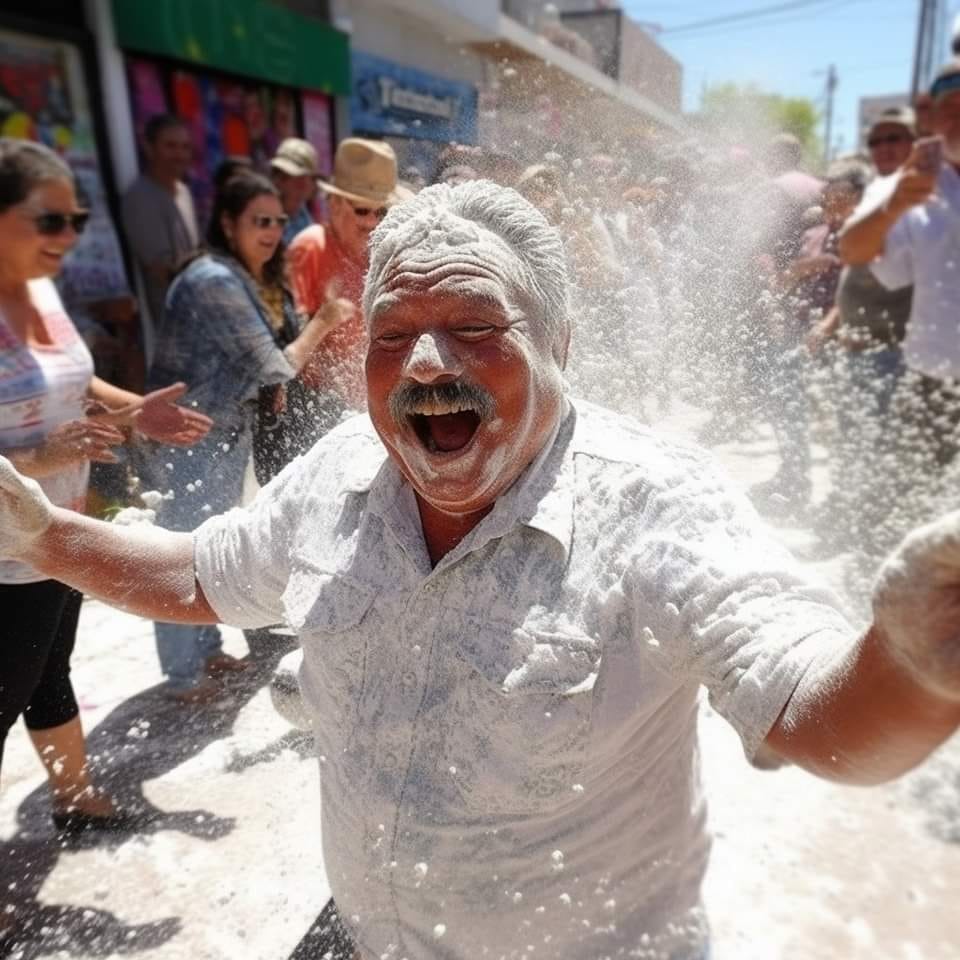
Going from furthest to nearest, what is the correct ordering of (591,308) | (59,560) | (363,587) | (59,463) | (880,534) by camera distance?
(880,534) → (591,308) → (59,463) → (59,560) → (363,587)

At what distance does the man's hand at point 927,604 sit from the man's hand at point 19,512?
1415mm

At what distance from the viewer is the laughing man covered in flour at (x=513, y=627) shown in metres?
1.25

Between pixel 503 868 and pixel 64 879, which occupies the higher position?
pixel 503 868

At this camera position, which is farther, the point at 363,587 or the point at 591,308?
the point at 591,308

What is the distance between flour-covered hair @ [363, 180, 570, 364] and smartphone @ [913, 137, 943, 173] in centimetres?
291

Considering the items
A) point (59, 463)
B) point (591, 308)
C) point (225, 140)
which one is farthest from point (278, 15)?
point (59, 463)

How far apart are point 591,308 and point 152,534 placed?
6.86 ft

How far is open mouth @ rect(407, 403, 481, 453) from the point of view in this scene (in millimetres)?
1334

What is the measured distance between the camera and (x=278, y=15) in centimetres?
955

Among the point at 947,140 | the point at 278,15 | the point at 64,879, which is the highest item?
the point at 278,15

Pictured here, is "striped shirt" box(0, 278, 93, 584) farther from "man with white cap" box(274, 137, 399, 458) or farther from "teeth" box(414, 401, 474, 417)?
"teeth" box(414, 401, 474, 417)

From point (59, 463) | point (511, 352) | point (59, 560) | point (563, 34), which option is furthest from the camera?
point (563, 34)

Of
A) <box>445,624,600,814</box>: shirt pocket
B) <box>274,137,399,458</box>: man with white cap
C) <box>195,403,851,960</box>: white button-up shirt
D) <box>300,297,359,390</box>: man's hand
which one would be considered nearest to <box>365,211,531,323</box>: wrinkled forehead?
<box>195,403,851,960</box>: white button-up shirt

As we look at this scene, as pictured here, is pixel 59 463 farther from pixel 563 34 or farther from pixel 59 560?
pixel 563 34
